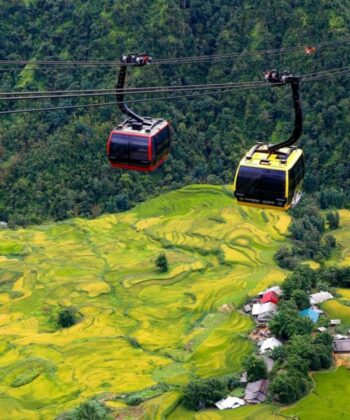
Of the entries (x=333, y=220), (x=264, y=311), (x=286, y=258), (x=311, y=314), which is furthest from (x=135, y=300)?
(x=333, y=220)

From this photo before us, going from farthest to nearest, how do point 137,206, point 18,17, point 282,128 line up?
1. point 18,17
2. point 282,128
3. point 137,206

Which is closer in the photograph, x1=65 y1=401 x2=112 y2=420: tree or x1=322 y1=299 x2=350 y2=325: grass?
x1=65 y1=401 x2=112 y2=420: tree

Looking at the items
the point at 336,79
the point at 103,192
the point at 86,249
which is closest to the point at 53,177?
the point at 103,192

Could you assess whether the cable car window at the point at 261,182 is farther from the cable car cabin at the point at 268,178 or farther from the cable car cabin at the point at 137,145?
the cable car cabin at the point at 137,145

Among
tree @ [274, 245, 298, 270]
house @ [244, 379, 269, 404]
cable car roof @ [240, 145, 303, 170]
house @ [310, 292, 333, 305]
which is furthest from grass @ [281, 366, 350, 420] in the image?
tree @ [274, 245, 298, 270]

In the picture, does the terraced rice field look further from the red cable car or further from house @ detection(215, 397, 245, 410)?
the red cable car

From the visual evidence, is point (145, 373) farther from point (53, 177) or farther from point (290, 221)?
point (53, 177)

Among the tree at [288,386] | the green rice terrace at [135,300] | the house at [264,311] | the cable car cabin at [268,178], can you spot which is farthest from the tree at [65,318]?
the cable car cabin at [268,178]
